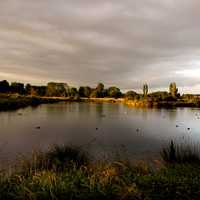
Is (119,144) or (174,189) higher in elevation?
(174,189)

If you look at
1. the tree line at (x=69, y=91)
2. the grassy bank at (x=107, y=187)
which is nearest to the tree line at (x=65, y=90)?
the tree line at (x=69, y=91)

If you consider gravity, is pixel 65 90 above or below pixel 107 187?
above

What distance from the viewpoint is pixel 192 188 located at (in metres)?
4.90

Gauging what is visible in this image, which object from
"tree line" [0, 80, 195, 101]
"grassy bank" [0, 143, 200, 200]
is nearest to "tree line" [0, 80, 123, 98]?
"tree line" [0, 80, 195, 101]

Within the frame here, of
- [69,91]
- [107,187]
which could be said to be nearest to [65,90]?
[69,91]

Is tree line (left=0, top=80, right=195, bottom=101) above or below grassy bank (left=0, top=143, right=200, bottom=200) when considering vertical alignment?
above

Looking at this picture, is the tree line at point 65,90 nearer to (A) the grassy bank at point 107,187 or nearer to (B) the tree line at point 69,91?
(B) the tree line at point 69,91

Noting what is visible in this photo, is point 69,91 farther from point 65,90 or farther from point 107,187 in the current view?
point 107,187

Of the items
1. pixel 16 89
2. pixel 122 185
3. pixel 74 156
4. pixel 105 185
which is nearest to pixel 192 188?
pixel 122 185

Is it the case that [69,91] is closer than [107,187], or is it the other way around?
[107,187]

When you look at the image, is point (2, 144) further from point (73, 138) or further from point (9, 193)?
point (9, 193)

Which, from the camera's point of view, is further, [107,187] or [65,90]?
[65,90]

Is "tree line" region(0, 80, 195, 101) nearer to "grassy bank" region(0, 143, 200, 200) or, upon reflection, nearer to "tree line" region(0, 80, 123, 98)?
"tree line" region(0, 80, 123, 98)

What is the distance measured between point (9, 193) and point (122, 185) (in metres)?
2.25
